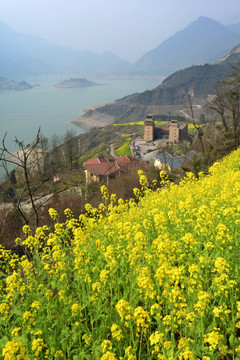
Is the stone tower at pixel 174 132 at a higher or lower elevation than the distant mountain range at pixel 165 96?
lower

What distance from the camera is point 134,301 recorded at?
3.11m

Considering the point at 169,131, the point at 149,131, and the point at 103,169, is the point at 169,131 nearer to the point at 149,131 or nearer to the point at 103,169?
the point at 149,131

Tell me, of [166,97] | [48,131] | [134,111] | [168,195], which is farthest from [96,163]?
→ [166,97]

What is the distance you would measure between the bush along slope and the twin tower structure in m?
70.5

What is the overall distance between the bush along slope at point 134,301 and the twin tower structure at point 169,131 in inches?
Answer: 2777

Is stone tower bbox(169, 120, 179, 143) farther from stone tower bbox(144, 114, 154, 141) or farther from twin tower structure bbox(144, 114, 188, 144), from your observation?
stone tower bbox(144, 114, 154, 141)

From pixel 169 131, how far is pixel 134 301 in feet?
248

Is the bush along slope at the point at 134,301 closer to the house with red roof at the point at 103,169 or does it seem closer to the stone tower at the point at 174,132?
the house with red roof at the point at 103,169

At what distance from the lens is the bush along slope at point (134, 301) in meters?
2.53

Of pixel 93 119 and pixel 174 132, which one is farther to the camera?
pixel 93 119

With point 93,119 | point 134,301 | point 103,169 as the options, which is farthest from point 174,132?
point 134,301

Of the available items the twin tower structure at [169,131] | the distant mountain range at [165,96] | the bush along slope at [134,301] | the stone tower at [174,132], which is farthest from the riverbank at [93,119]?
the bush along slope at [134,301]

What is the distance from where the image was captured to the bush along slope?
2.53 metres

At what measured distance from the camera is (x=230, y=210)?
4.16 m
